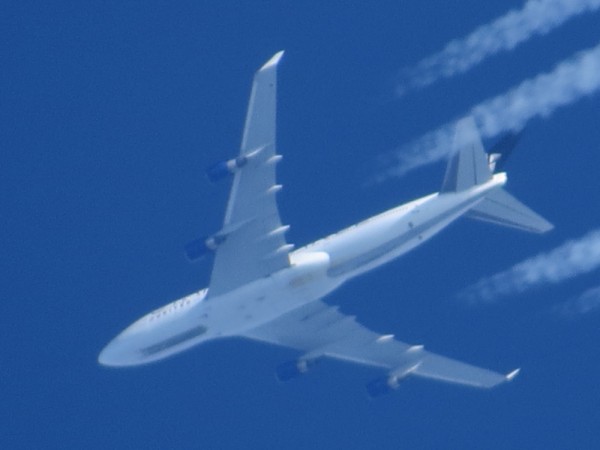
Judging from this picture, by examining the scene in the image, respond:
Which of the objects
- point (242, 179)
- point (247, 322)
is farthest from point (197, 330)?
point (242, 179)

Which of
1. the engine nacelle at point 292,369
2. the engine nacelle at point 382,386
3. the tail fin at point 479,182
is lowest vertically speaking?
the engine nacelle at point 382,386

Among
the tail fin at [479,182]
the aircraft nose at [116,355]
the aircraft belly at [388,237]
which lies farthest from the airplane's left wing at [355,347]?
the tail fin at [479,182]

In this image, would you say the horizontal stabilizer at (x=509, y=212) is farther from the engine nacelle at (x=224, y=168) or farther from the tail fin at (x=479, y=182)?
the engine nacelle at (x=224, y=168)

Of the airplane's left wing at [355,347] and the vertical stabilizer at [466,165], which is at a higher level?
Result: the vertical stabilizer at [466,165]

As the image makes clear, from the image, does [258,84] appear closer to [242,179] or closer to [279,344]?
[242,179]

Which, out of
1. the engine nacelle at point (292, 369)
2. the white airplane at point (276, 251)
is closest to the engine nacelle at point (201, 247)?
the white airplane at point (276, 251)

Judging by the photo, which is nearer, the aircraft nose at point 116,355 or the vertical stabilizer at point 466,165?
the vertical stabilizer at point 466,165
